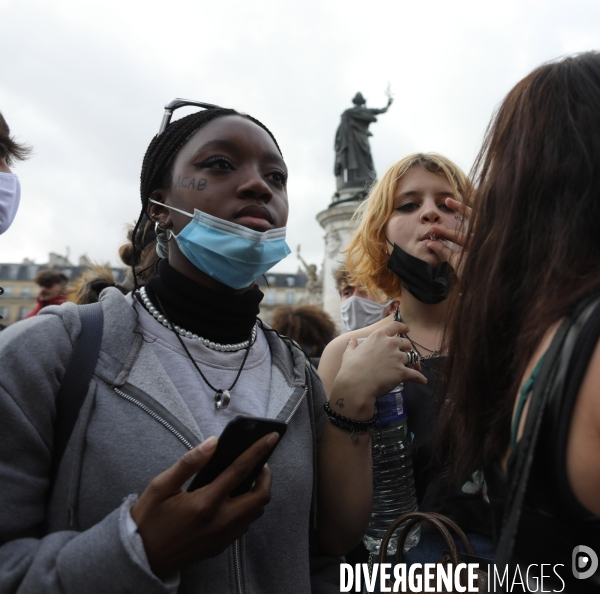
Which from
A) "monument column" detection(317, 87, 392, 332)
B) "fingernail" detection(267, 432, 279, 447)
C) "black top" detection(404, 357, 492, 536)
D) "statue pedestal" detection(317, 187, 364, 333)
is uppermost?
"monument column" detection(317, 87, 392, 332)

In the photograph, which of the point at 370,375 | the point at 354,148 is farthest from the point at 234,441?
the point at 354,148

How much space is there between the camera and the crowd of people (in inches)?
39.0

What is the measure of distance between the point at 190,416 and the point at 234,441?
29 centimetres

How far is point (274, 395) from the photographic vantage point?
165 cm

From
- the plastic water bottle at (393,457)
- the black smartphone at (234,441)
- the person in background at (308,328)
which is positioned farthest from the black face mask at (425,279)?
the person in background at (308,328)

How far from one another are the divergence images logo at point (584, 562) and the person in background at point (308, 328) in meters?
4.17

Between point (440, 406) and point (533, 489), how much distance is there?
0.61 meters

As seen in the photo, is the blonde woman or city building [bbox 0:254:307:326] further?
city building [bbox 0:254:307:326]

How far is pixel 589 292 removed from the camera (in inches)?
37.9

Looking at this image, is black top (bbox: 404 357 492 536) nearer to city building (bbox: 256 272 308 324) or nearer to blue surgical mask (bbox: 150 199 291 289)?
blue surgical mask (bbox: 150 199 291 289)

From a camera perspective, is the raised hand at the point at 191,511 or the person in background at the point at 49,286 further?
the person in background at the point at 49,286

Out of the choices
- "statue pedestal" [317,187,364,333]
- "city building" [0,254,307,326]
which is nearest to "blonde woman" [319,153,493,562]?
"statue pedestal" [317,187,364,333]

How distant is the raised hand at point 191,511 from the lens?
3.62ft

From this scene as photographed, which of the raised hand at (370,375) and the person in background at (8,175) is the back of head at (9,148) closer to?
the person in background at (8,175)
